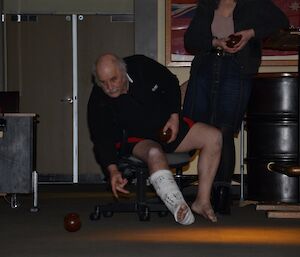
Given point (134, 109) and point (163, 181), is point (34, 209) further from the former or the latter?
point (163, 181)

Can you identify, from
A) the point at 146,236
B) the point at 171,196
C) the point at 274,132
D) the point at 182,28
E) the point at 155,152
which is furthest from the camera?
the point at 182,28

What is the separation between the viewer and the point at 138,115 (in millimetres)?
4484

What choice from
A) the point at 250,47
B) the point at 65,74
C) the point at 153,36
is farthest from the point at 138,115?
the point at 65,74

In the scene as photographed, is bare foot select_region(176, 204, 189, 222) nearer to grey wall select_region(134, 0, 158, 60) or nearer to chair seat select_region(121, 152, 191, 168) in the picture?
chair seat select_region(121, 152, 191, 168)

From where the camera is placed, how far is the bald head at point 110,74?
425 cm

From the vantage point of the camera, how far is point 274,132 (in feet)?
17.5

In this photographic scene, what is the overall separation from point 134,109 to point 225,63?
2.27 ft

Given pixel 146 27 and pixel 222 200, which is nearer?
pixel 222 200

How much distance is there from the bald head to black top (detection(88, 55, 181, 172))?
0.13 m

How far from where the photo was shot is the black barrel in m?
5.25

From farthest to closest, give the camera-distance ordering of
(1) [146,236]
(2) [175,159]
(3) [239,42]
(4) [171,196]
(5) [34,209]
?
(5) [34,209] < (3) [239,42] < (2) [175,159] < (4) [171,196] < (1) [146,236]

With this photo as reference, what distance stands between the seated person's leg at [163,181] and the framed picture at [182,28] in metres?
3.54

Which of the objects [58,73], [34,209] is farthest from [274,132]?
[58,73]

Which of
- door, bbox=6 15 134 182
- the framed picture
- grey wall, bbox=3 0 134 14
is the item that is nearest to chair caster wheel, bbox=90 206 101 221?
the framed picture
